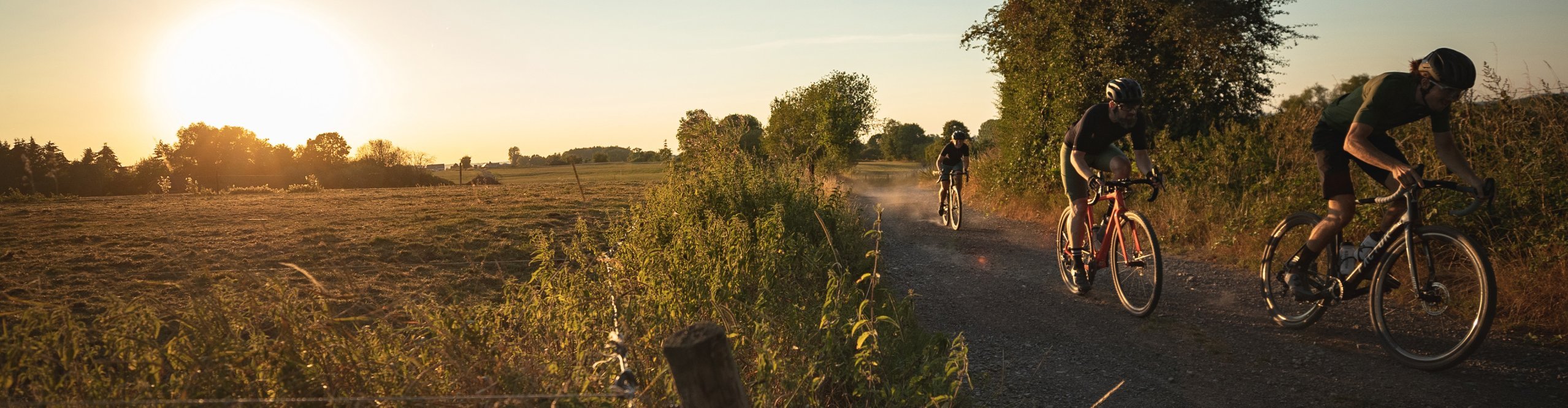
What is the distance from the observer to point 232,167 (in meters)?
37.8

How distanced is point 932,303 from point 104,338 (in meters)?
5.44

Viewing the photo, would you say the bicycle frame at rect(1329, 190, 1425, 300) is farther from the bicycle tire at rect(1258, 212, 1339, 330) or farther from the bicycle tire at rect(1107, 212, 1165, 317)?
the bicycle tire at rect(1107, 212, 1165, 317)

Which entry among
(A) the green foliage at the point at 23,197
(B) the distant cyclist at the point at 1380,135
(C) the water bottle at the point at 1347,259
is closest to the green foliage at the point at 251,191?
(A) the green foliage at the point at 23,197

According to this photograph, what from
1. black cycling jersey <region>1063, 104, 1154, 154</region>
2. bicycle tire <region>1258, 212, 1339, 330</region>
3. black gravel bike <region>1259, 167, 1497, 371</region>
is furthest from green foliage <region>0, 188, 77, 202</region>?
black gravel bike <region>1259, 167, 1497, 371</region>

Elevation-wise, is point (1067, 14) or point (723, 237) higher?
point (1067, 14)

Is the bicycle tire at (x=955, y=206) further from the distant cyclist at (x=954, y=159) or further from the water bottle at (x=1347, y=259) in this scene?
the water bottle at (x=1347, y=259)

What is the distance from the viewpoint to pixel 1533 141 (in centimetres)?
599

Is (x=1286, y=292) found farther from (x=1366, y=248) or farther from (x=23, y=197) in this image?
(x=23, y=197)

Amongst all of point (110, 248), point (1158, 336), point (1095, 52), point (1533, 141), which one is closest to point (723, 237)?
point (1158, 336)

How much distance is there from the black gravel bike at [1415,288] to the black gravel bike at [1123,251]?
2.58 feet

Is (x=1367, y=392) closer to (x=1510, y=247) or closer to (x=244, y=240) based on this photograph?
(x=1510, y=247)

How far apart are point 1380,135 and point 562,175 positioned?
43.1m

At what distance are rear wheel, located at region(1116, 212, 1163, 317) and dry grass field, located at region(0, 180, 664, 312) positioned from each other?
4.26 meters

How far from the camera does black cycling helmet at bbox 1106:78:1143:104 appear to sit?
18.5 feet
